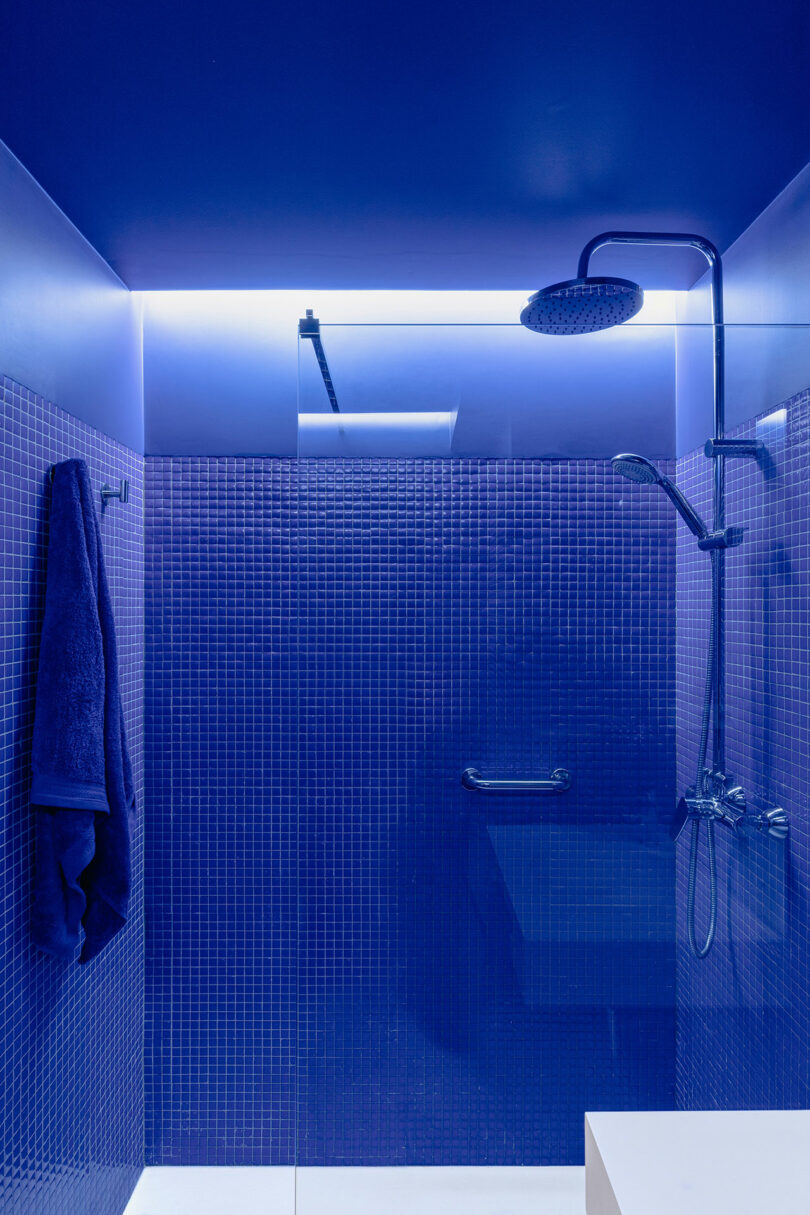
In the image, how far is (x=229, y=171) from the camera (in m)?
1.65

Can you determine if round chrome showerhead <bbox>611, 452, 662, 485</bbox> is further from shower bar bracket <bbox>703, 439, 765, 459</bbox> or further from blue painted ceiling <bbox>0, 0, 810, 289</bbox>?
blue painted ceiling <bbox>0, 0, 810, 289</bbox>

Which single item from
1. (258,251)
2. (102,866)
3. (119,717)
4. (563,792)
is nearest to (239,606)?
(119,717)

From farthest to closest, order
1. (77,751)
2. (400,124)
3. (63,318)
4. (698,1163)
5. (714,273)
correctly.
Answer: (714,273) < (63,318) < (77,751) < (400,124) < (698,1163)

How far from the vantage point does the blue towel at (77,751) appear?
5.23 feet

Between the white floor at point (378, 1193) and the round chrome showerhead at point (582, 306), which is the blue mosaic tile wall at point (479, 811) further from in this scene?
the round chrome showerhead at point (582, 306)

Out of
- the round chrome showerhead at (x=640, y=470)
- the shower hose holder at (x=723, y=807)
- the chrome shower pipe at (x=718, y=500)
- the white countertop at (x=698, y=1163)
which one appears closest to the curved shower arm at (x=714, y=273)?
the chrome shower pipe at (x=718, y=500)

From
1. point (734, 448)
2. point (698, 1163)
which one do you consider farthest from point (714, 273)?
point (698, 1163)

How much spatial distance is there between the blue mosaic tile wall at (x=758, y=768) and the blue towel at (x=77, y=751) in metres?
1.27

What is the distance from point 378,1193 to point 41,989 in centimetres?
97

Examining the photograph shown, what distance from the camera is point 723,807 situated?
1.66m

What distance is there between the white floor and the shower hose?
67cm

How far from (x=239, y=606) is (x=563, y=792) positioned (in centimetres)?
112

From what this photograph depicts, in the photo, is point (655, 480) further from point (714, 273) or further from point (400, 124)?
point (400, 124)

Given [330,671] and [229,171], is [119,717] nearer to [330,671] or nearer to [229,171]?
[330,671]
